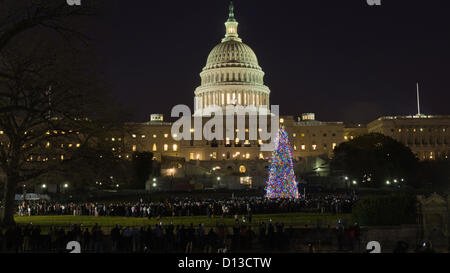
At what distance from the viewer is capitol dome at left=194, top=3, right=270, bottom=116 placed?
130500 millimetres

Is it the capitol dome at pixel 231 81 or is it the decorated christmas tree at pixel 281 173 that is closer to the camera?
the decorated christmas tree at pixel 281 173

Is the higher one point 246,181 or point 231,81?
point 231,81

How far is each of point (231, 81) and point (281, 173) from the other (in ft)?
289

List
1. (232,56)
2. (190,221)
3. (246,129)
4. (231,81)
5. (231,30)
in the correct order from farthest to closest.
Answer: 1. (231,30)
2. (232,56)
3. (231,81)
4. (246,129)
5. (190,221)

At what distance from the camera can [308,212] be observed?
37.9 meters

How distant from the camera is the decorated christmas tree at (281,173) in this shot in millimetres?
44031

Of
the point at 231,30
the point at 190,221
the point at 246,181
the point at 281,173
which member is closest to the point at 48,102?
the point at 190,221

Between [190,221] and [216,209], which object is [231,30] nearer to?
[216,209]

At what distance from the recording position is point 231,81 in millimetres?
130750

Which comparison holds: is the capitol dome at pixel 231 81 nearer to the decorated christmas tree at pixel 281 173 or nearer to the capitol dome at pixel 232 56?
the capitol dome at pixel 232 56

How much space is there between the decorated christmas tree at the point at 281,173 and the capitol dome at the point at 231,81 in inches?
3345

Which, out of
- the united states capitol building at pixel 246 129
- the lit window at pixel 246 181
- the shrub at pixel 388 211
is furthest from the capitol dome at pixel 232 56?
the shrub at pixel 388 211

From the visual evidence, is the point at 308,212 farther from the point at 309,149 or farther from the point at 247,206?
the point at 309,149
